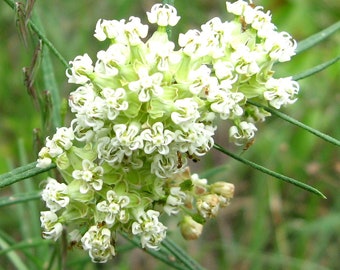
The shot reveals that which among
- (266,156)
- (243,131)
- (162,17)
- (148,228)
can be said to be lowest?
(266,156)

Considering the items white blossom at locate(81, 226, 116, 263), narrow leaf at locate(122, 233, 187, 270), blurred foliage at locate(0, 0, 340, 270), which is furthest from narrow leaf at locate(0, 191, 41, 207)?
blurred foliage at locate(0, 0, 340, 270)

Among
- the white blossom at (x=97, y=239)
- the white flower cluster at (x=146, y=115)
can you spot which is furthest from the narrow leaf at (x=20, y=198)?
the white blossom at (x=97, y=239)

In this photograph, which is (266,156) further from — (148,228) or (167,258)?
(148,228)

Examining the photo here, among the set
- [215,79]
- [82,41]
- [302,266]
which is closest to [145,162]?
[215,79]

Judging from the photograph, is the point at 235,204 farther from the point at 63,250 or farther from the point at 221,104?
the point at 221,104

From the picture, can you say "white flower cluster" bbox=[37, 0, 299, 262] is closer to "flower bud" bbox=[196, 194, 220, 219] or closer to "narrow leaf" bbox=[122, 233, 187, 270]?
"flower bud" bbox=[196, 194, 220, 219]

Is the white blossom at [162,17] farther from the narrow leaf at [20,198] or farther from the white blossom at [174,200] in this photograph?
the narrow leaf at [20,198]

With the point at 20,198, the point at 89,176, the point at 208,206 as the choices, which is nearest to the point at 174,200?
the point at 208,206
